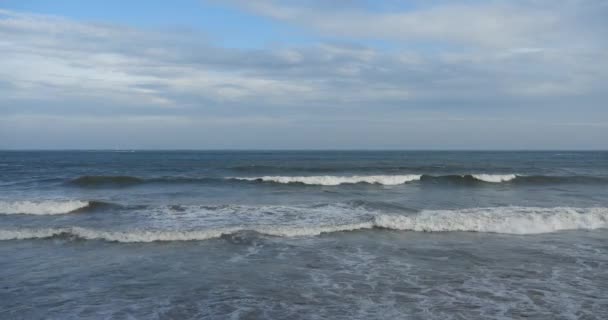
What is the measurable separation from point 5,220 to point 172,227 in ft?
21.1

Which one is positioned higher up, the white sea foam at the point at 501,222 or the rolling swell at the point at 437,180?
the rolling swell at the point at 437,180

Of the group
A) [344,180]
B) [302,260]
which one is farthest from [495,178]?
[302,260]

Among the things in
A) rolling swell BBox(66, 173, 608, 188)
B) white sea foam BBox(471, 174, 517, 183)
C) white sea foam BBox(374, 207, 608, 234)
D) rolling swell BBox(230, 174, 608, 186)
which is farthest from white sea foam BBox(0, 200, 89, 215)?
white sea foam BBox(471, 174, 517, 183)

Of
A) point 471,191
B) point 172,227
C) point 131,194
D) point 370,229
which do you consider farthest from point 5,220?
point 471,191

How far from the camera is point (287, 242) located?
38.3ft

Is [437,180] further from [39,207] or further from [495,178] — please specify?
[39,207]

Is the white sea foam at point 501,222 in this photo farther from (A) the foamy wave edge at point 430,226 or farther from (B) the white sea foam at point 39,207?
(B) the white sea foam at point 39,207

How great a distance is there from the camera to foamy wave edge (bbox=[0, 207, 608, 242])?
39.9 ft

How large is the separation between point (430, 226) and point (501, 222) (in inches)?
90.6

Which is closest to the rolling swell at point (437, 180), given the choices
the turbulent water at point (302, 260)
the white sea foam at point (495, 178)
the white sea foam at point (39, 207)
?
the white sea foam at point (495, 178)

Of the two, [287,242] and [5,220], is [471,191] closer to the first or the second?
[287,242]

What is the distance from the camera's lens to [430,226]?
43.9 feet

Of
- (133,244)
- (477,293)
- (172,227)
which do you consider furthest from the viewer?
(172,227)

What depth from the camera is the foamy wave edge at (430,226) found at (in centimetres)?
1216
